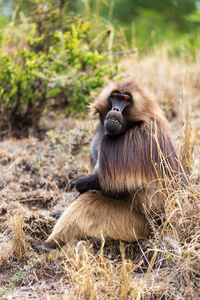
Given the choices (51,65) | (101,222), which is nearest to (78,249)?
(101,222)

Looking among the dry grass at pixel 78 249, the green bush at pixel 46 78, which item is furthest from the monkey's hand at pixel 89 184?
the green bush at pixel 46 78

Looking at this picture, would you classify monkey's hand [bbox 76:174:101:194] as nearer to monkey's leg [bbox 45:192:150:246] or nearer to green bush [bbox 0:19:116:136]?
monkey's leg [bbox 45:192:150:246]

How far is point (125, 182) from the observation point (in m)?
3.13

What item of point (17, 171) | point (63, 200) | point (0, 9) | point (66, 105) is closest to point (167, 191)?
point (63, 200)

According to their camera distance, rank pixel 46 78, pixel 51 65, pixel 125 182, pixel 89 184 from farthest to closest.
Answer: pixel 51 65 → pixel 46 78 → pixel 89 184 → pixel 125 182

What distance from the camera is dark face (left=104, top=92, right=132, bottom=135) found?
3.17 meters

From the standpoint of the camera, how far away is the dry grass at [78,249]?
262cm

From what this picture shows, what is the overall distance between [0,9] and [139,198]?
612cm

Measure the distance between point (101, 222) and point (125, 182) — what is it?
39 cm

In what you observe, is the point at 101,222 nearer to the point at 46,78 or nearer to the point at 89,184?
the point at 89,184

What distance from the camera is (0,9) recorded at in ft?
25.6

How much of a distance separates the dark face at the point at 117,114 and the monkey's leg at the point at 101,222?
0.61 metres

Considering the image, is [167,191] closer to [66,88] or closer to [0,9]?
[66,88]

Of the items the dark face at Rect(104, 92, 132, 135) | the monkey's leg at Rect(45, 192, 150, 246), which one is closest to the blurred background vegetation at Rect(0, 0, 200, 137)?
the dark face at Rect(104, 92, 132, 135)
